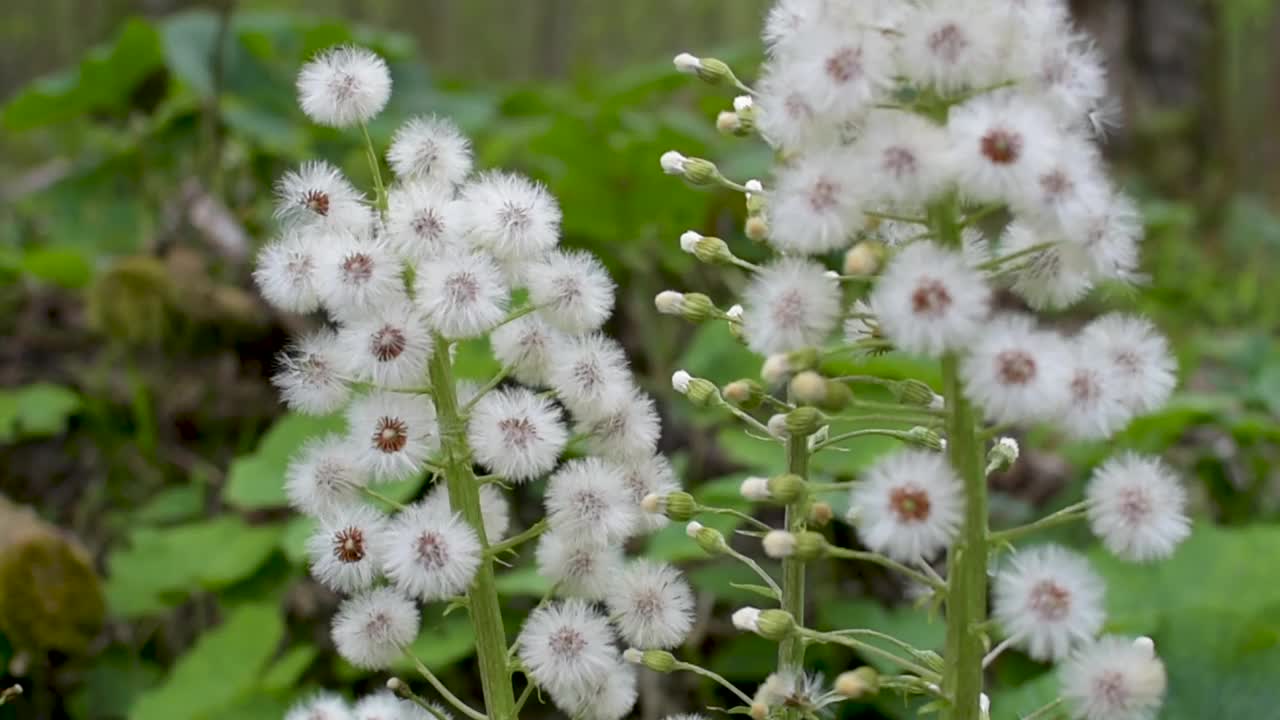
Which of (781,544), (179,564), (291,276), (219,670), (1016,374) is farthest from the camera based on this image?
(179,564)

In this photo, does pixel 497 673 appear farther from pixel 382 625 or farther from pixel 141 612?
pixel 141 612

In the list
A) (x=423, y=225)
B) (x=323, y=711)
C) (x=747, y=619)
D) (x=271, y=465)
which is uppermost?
(x=271, y=465)

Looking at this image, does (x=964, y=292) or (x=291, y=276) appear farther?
(x=291, y=276)

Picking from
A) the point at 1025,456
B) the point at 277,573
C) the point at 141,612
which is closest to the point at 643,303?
the point at 1025,456

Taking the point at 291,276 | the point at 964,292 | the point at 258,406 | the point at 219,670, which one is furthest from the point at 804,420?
the point at 258,406

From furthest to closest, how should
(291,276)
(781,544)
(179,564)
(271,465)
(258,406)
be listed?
(258,406) < (271,465) < (179,564) < (291,276) < (781,544)

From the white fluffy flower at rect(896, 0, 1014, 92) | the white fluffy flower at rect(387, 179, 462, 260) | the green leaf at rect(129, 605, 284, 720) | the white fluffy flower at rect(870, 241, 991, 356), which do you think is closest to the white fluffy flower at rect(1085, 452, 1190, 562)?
the white fluffy flower at rect(870, 241, 991, 356)

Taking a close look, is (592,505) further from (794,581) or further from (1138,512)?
(1138,512)

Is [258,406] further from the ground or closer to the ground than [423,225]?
further from the ground
